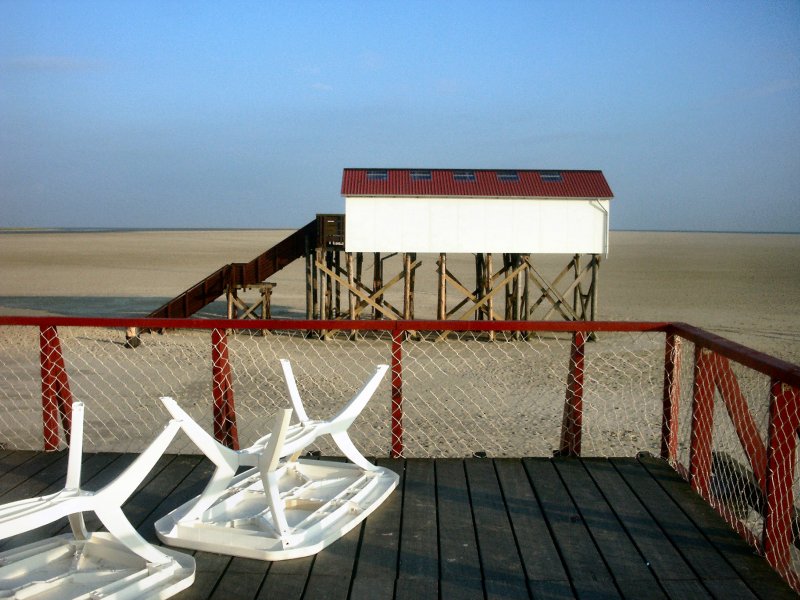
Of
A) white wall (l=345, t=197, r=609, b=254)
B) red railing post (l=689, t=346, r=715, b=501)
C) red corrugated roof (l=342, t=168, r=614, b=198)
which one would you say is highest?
red corrugated roof (l=342, t=168, r=614, b=198)

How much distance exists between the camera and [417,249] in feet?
60.0

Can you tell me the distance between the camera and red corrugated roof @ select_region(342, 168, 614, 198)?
18094 mm

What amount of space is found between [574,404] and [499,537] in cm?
162

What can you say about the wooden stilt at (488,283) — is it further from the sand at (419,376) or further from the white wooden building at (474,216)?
the sand at (419,376)

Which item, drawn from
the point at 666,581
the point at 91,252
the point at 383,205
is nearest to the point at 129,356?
the point at 383,205

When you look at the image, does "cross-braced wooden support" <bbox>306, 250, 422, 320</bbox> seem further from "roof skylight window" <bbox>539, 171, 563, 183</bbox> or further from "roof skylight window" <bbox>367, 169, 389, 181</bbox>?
"roof skylight window" <bbox>539, 171, 563, 183</bbox>

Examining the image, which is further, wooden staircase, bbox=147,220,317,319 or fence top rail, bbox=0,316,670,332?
wooden staircase, bbox=147,220,317,319

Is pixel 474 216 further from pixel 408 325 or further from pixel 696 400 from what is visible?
pixel 696 400

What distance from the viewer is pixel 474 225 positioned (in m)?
18.3

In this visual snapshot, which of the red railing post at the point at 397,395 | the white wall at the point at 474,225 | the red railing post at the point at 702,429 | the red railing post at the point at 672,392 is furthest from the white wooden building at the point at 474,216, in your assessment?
the red railing post at the point at 702,429

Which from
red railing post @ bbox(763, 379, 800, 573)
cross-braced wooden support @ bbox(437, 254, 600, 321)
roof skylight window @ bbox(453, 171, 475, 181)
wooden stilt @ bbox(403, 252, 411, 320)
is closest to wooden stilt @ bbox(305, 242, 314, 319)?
wooden stilt @ bbox(403, 252, 411, 320)

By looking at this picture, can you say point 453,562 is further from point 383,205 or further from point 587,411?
point 383,205

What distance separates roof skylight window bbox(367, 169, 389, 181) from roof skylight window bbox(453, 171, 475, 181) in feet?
5.33

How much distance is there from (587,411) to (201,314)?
15.0m
